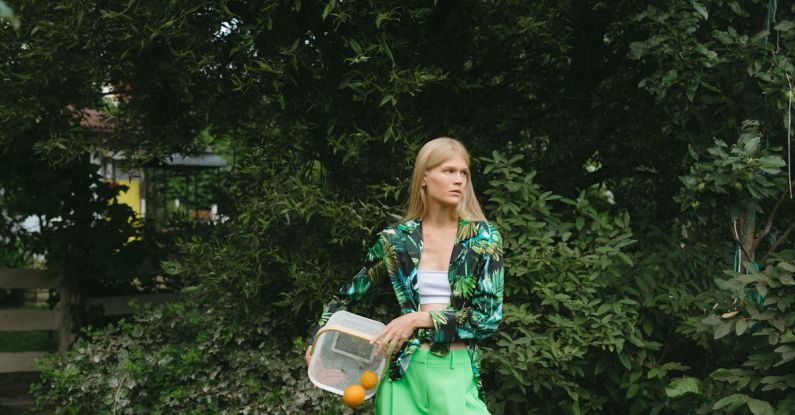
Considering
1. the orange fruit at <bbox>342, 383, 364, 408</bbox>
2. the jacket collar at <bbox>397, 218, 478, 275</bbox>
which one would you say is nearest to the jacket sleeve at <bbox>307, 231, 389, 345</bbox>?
the jacket collar at <bbox>397, 218, 478, 275</bbox>

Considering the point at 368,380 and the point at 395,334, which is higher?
the point at 395,334

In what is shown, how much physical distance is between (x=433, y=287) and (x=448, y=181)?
38cm

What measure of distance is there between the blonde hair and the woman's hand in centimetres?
48

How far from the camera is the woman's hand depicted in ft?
9.09

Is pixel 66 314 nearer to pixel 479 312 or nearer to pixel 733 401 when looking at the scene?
pixel 479 312

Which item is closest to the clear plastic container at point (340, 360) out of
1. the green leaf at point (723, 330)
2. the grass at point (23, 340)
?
the green leaf at point (723, 330)

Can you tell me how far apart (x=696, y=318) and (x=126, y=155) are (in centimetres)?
361

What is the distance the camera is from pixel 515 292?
14.5 ft

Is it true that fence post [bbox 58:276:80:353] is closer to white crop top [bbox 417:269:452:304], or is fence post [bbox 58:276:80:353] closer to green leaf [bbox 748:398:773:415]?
white crop top [bbox 417:269:452:304]

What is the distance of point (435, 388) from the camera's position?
291 centimetres

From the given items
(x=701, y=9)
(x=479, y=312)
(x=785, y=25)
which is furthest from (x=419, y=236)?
(x=785, y=25)

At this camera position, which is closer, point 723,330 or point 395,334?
point 395,334

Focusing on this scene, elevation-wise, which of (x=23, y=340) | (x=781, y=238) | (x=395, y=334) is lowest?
(x=23, y=340)

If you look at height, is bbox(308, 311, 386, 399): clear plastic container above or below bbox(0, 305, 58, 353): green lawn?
above
